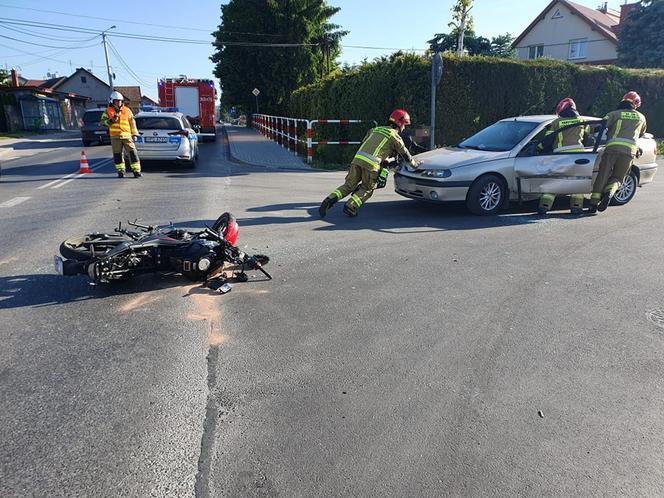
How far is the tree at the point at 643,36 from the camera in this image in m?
34.7

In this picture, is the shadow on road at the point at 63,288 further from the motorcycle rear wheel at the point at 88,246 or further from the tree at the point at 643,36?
the tree at the point at 643,36

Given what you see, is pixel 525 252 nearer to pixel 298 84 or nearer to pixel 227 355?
pixel 227 355

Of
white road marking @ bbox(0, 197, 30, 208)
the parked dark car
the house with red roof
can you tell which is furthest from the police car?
the house with red roof

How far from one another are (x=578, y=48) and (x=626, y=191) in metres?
42.1

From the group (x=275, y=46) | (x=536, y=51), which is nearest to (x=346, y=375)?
(x=275, y=46)

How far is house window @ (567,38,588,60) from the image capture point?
44281mm

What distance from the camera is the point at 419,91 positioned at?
15617 mm

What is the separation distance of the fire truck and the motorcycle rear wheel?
81.4 ft

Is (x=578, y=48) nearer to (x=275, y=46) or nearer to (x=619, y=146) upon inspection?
(x=275, y=46)

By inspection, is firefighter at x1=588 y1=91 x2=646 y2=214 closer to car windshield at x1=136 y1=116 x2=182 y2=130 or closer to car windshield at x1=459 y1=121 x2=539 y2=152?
car windshield at x1=459 y1=121 x2=539 y2=152

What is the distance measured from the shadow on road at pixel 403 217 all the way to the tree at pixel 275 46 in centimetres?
3368

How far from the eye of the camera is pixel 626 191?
949 centimetres

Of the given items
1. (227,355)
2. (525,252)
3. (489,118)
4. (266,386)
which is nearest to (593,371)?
(266,386)

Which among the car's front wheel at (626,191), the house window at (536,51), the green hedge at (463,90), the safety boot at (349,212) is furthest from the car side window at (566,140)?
the house window at (536,51)
